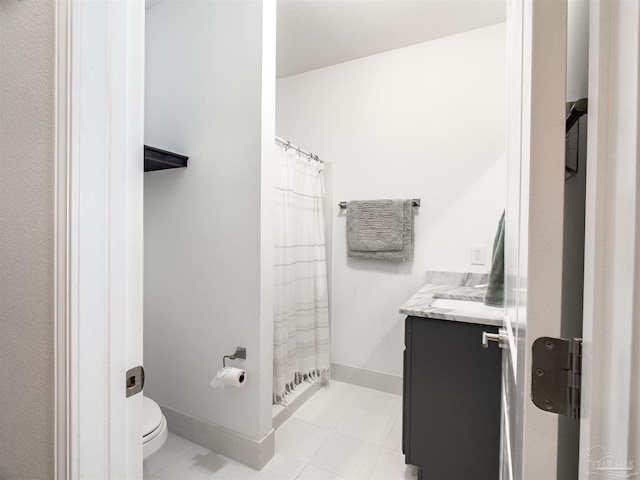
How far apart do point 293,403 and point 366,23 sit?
8.03 ft

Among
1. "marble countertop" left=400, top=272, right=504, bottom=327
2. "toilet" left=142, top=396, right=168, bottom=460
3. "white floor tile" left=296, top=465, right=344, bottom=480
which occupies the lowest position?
"white floor tile" left=296, top=465, right=344, bottom=480

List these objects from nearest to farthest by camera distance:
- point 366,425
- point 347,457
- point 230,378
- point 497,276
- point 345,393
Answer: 1. point 497,276
2. point 230,378
3. point 347,457
4. point 366,425
5. point 345,393

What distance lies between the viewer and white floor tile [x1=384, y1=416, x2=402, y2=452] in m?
1.76

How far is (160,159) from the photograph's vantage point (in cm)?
158

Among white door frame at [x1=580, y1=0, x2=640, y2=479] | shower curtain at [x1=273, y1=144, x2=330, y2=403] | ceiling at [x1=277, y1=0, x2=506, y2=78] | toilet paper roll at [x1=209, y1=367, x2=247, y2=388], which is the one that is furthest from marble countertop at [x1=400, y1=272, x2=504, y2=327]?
ceiling at [x1=277, y1=0, x2=506, y2=78]

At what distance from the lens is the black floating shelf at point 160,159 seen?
59.0 inches

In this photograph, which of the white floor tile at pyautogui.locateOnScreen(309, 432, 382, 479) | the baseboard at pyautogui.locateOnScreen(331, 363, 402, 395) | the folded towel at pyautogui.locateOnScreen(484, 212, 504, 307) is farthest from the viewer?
the baseboard at pyautogui.locateOnScreen(331, 363, 402, 395)

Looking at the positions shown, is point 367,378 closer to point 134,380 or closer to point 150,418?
point 150,418

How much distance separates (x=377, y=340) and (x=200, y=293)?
1.33 metres

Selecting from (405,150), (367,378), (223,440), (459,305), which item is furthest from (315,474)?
(405,150)

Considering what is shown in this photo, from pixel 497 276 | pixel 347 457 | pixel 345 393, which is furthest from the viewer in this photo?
pixel 345 393

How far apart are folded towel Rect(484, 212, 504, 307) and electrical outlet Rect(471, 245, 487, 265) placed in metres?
0.85

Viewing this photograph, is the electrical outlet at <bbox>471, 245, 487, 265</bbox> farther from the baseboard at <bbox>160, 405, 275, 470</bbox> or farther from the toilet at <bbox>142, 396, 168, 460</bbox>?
the toilet at <bbox>142, 396, 168, 460</bbox>

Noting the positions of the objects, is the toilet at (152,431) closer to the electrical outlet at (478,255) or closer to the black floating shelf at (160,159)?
the black floating shelf at (160,159)
